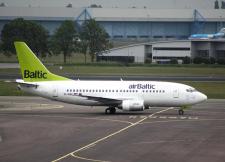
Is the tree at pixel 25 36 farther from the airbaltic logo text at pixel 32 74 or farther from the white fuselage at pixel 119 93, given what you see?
the white fuselage at pixel 119 93

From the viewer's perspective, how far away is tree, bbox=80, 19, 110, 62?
578 ft

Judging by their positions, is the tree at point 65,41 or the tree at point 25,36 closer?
the tree at point 25,36

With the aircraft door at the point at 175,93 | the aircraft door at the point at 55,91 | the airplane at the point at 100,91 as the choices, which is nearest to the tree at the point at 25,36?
the airplane at the point at 100,91

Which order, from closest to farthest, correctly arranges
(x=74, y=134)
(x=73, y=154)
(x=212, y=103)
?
(x=73, y=154), (x=74, y=134), (x=212, y=103)

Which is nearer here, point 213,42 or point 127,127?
point 127,127

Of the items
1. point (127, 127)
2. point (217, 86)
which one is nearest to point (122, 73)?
point (217, 86)

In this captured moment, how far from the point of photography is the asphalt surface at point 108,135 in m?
37.2

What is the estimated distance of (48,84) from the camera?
202ft

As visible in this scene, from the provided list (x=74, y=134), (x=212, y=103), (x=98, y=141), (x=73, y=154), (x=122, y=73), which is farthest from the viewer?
(x=122, y=73)

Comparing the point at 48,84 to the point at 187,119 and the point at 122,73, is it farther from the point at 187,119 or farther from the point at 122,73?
the point at 122,73

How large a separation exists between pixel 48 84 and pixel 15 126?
38.6ft

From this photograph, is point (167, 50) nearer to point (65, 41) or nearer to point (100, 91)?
point (65, 41)

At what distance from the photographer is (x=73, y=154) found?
37.3 metres

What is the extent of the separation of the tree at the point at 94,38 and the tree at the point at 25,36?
12.5 m
